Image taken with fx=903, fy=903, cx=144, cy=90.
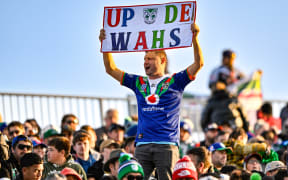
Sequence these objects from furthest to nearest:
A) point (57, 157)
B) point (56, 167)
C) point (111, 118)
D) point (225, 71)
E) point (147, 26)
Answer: point (225, 71) → point (111, 118) → point (57, 157) → point (56, 167) → point (147, 26)

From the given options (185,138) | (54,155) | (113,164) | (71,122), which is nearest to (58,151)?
(54,155)

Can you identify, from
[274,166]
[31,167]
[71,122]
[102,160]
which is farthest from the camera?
[71,122]

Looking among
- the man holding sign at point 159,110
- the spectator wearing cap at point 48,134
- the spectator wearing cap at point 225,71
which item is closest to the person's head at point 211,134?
the spectator wearing cap at point 48,134

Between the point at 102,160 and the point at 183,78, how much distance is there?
3.25 metres

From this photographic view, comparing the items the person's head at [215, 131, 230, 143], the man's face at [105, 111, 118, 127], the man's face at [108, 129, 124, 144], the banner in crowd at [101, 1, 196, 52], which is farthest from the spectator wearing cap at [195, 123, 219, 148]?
the banner in crowd at [101, 1, 196, 52]

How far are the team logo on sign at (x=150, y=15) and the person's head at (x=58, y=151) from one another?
2062 millimetres

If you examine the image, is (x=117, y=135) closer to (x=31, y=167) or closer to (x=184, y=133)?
(x=184, y=133)

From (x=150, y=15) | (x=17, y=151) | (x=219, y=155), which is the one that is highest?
(x=150, y=15)

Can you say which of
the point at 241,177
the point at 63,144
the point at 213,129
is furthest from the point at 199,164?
the point at 213,129

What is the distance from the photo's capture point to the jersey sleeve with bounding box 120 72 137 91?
11414mm

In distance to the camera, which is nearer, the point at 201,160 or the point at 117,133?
the point at 201,160

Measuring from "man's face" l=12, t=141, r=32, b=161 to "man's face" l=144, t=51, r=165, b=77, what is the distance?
2440 mm

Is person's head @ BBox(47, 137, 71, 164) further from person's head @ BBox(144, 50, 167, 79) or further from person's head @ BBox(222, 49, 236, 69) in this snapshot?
person's head @ BBox(222, 49, 236, 69)

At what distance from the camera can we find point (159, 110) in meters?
11.1
